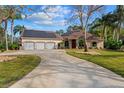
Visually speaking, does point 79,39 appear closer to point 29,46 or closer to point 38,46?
point 38,46

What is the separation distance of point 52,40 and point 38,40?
A: 2491 mm

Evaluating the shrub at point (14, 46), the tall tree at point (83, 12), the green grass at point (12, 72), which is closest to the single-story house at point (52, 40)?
the shrub at point (14, 46)

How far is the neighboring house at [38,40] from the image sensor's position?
1474 inches

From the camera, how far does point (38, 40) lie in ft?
125

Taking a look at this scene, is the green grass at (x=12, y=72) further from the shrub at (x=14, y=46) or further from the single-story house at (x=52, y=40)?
the single-story house at (x=52, y=40)

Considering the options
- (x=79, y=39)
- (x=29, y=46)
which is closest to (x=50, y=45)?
(x=29, y=46)

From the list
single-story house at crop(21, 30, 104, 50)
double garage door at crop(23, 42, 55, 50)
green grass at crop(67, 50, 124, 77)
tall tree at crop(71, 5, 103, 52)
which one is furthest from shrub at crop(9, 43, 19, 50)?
green grass at crop(67, 50, 124, 77)

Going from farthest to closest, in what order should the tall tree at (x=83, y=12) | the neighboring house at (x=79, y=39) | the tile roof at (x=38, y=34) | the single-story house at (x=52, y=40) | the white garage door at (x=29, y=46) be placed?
the neighboring house at (x=79, y=39) → the tile roof at (x=38, y=34) → the single-story house at (x=52, y=40) → the white garage door at (x=29, y=46) → the tall tree at (x=83, y=12)

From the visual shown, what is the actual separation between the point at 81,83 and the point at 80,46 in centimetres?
3144
